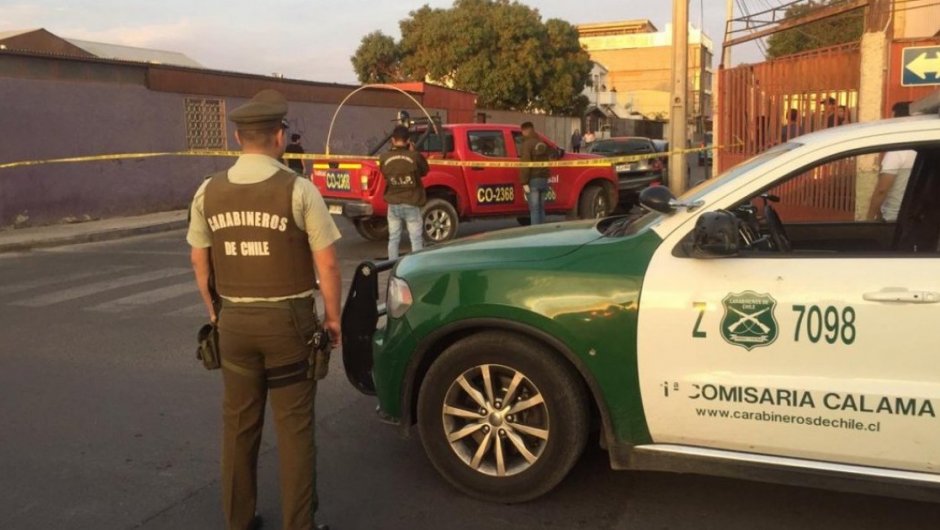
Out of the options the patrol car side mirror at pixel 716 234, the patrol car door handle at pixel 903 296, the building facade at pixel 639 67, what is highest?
the building facade at pixel 639 67

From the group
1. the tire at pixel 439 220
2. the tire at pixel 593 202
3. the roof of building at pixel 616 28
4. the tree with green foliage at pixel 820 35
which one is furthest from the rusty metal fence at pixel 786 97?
the roof of building at pixel 616 28

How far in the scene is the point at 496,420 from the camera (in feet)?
12.4

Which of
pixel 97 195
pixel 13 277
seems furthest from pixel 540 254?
pixel 97 195

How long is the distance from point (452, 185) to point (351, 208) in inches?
60.2

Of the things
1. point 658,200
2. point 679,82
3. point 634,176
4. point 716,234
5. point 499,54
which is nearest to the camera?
point 716,234

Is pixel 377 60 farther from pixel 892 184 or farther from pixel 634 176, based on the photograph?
pixel 892 184

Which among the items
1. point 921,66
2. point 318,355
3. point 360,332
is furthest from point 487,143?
point 318,355

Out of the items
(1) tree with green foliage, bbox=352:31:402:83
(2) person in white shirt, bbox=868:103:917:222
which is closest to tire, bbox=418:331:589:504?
(2) person in white shirt, bbox=868:103:917:222

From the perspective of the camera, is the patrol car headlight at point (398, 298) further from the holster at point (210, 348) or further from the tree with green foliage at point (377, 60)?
the tree with green foliage at point (377, 60)

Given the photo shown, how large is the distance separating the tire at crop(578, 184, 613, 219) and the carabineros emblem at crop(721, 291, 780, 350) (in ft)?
34.8

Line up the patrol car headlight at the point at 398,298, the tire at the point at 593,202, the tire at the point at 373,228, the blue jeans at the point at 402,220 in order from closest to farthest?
1. the patrol car headlight at the point at 398,298
2. the blue jeans at the point at 402,220
3. the tire at the point at 373,228
4. the tire at the point at 593,202

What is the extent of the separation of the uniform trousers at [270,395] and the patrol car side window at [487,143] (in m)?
9.52

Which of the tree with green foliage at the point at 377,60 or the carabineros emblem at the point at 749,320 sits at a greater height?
the tree with green foliage at the point at 377,60

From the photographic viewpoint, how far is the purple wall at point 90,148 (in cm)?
1435
